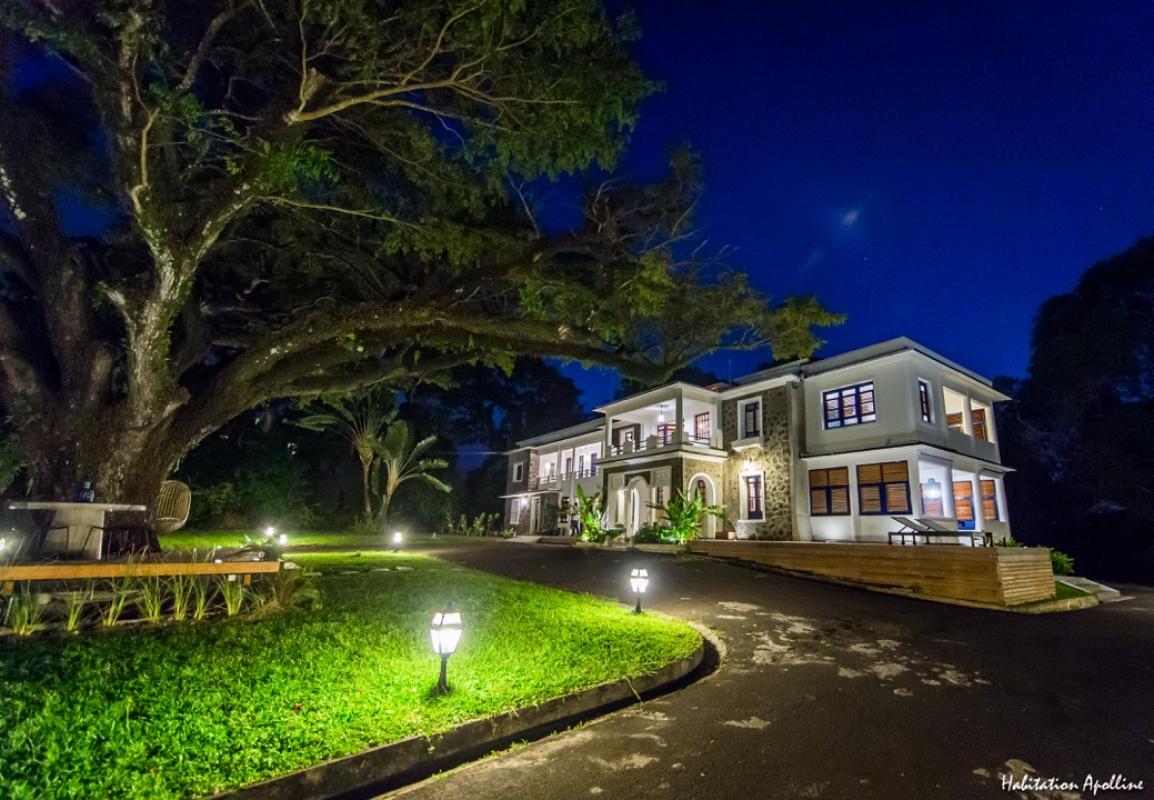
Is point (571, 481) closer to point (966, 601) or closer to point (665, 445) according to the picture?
point (665, 445)

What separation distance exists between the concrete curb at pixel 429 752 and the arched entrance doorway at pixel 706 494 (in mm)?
15410

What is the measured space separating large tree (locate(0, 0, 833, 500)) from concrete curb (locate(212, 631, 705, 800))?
6492 millimetres

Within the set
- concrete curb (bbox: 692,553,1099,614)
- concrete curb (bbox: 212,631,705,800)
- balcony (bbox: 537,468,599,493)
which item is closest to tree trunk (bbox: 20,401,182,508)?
concrete curb (bbox: 212,631,705,800)

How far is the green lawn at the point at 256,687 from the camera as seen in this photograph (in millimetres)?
3088

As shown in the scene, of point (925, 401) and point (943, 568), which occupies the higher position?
point (925, 401)

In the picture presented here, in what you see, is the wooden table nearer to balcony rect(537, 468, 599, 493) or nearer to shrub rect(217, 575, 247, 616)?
shrub rect(217, 575, 247, 616)

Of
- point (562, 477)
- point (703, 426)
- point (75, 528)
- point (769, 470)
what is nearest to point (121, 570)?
point (75, 528)

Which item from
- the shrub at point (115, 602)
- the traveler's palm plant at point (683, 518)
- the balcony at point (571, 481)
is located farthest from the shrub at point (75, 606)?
the balcony at point (571, 481)

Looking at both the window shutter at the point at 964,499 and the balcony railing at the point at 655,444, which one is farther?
the balcony railing at the point at 655,444

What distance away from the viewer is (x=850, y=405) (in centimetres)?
1809

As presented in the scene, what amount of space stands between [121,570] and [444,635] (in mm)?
3833

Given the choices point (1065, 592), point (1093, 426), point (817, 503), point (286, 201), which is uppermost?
point (1093, 426)

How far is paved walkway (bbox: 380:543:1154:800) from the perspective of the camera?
3.29m

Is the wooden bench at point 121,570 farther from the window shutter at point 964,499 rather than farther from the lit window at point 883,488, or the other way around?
the window shutter at point 964,499
